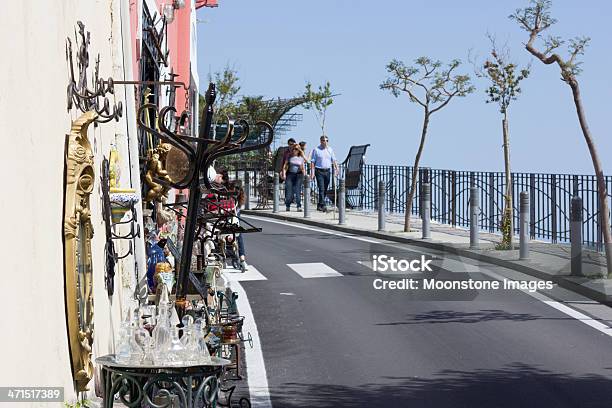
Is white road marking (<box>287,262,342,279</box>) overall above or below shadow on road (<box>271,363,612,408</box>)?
above

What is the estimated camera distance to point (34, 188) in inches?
221

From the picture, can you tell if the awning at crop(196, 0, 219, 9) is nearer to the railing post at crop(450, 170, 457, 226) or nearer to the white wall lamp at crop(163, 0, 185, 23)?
the railing post at crop(450, 170, 457, 226)

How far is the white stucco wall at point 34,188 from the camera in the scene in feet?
16.5

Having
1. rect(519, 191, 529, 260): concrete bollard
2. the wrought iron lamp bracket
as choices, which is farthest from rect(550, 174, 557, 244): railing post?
the wrought iron lamp bracket

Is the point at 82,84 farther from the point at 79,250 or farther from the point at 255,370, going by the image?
the point at 255,370

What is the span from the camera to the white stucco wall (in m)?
5.03

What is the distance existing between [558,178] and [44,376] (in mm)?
18994

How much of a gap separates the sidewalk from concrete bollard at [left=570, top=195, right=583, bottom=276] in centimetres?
17

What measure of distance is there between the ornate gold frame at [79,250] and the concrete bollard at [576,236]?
37.2ft

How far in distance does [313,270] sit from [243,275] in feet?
4.01

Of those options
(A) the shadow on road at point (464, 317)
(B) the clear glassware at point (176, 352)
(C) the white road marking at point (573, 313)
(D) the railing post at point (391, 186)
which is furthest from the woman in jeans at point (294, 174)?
(B) the clear glassware at point (176, 352)

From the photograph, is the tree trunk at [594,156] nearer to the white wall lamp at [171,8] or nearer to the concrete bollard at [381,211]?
the white wall lamp at [171,8]

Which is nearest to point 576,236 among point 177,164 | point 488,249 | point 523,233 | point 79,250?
point 523,233

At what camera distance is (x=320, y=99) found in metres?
36.8
